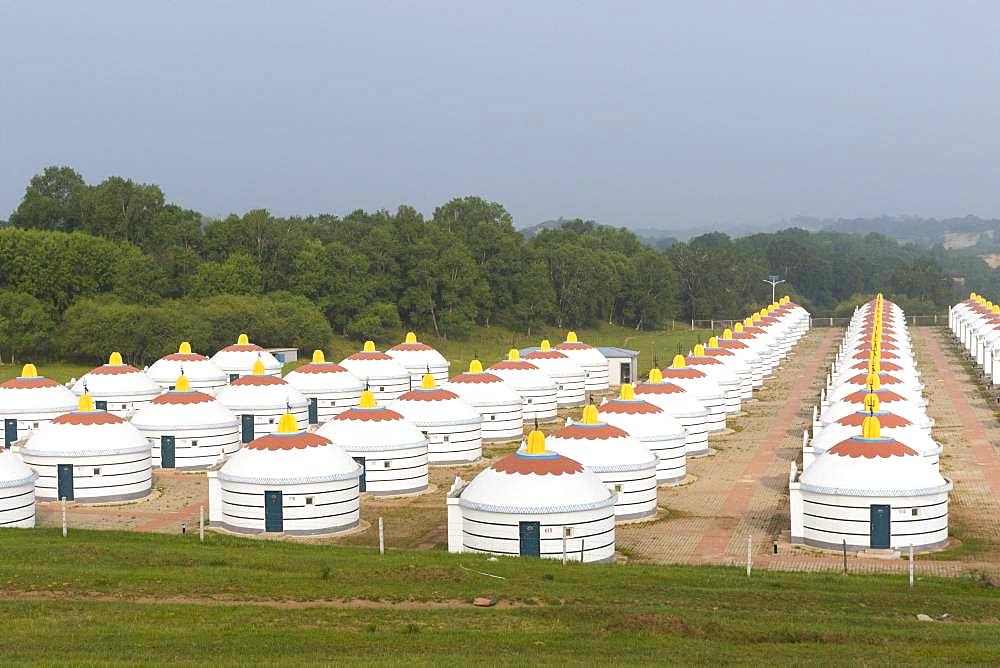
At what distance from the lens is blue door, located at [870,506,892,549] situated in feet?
124

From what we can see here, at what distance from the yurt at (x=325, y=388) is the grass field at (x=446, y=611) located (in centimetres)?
3721

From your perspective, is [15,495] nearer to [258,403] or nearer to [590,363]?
[258,403]

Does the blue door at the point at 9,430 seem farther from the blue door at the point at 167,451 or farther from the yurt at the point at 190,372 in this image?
the yurt at the point at 190,372

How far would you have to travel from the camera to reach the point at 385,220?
485ft

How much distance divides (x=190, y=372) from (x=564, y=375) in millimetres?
20603

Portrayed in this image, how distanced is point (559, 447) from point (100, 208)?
78415 millimetres

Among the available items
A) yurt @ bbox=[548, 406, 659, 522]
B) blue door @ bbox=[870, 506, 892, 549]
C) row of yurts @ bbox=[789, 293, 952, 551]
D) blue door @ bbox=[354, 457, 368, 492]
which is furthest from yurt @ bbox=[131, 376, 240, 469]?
blue door @ bbox=[870, 506, 892, 549]

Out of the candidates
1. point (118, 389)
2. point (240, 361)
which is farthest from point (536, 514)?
point (240, 361)

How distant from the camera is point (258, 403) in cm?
6450

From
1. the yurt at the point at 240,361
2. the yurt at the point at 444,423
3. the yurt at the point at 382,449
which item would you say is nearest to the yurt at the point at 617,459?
the yurt at the point at 382,449

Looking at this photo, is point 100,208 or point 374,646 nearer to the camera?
point 374,646

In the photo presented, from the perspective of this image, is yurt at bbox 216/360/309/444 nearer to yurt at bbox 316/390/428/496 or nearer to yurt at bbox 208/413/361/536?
yurt at bbox 316/390/428/496

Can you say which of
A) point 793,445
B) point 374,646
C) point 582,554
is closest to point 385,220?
point 793,445

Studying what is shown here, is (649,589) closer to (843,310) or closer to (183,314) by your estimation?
(183,314)
